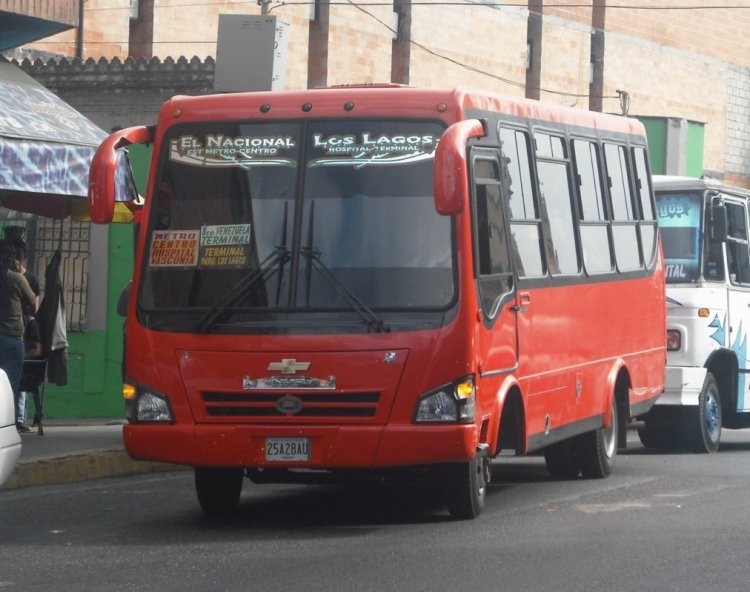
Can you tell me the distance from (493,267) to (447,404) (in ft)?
3.47

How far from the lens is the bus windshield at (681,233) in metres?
15.7

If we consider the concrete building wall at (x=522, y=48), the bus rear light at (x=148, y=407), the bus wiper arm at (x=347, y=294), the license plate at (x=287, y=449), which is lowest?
the license plate at (x=287, y=449)

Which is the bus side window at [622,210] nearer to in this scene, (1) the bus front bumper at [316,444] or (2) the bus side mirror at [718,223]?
(2) the bus side mirror at [718,223]

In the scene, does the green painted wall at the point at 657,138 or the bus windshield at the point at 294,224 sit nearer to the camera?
the bus windshield at the point at 294,224

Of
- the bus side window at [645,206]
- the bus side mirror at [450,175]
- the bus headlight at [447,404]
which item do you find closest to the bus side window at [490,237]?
the bus headlight at [447,404]

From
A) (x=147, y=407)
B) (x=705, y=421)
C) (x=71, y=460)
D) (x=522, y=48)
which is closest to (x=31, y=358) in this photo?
(x=71, y=460)

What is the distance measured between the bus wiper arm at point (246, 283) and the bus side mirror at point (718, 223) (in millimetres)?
6958

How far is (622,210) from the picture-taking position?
529 inches

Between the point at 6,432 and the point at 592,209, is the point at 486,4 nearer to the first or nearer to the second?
the point at 592,209

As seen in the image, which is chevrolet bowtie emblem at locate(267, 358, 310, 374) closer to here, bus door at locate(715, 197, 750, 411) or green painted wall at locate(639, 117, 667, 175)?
bus door at locate(715, 197, 750, 411)

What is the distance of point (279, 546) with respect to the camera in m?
9.14

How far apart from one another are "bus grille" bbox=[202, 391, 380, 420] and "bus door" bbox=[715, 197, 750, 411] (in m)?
7.24

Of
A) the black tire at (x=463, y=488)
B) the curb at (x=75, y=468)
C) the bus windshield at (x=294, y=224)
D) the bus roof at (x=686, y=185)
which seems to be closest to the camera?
the bus windshield at (x=294, y=224)

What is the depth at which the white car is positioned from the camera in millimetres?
8984
